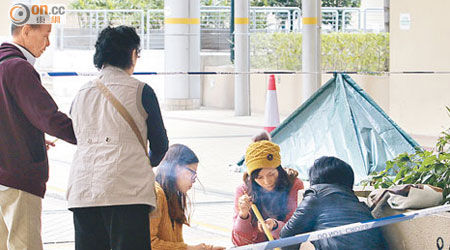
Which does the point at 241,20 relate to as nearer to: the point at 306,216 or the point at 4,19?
the point at 4,19

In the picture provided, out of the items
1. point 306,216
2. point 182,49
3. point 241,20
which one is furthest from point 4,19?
point 306,216

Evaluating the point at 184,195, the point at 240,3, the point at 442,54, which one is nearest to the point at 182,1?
the point at 240,3

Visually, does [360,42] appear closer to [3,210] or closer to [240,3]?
[240,3]

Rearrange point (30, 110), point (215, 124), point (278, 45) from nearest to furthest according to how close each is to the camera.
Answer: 1. point (30, 110)
2. point (215, 124)
3. point (278, 45)

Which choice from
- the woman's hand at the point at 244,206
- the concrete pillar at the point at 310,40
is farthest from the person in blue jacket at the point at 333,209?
the concrete pillar at the point at 310,40

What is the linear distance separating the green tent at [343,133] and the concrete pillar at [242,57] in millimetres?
7624

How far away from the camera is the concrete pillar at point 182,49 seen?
17609 mm

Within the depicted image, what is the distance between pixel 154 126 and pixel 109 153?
228 millimetres

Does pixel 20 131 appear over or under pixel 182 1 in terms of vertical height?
under

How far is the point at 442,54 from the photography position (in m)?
11.8

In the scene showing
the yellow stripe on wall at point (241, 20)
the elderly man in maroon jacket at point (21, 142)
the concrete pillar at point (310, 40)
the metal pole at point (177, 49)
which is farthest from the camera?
the metal pole at point (177, 49)

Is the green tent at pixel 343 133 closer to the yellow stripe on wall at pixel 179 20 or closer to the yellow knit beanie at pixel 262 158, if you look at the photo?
the yellow knit beanie at pixel 262 158

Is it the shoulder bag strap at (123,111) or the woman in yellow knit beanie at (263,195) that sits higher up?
the shoulder bag strap at (123,111)

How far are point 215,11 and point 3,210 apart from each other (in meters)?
18.1
